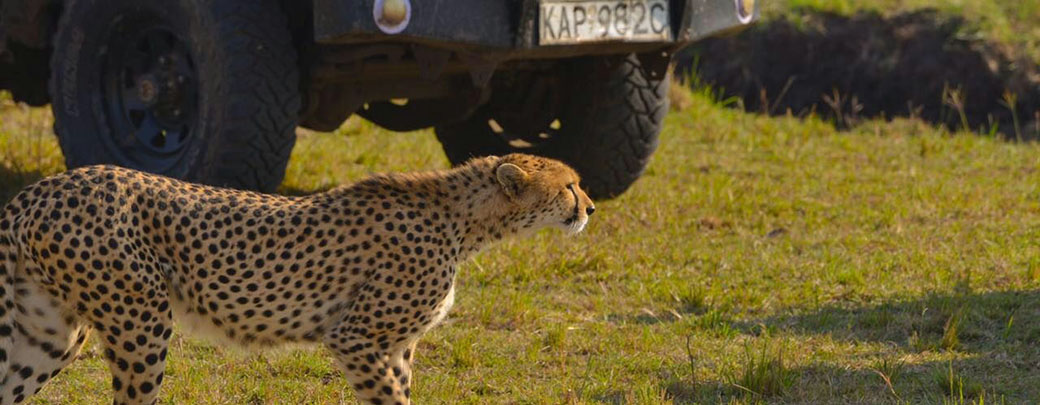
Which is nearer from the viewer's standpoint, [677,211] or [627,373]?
[627,373]

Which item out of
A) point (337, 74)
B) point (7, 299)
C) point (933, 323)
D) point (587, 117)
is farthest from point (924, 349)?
point (7, 299)

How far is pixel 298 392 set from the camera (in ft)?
16.1

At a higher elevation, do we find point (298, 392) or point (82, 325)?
point (82, 325)

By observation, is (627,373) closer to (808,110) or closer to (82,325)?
(82,325)

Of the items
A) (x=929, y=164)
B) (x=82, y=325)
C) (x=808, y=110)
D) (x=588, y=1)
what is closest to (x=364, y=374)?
(x=82, y=325)

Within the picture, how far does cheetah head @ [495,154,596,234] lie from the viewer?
448cm

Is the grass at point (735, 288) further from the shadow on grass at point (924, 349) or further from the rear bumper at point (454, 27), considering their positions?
the rear bumper at point (454, 27)

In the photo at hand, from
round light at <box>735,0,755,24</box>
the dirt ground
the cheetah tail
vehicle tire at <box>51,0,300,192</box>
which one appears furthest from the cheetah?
the dirt ground

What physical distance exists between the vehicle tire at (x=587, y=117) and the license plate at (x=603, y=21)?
0.51 m

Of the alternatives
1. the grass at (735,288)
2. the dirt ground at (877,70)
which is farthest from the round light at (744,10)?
the dirt ground at (877,70)

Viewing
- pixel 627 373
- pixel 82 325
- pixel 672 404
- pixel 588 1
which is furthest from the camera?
pixel 588 1

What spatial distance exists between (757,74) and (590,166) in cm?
342

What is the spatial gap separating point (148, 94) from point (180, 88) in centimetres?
14

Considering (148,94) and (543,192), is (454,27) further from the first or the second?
(543,192)
